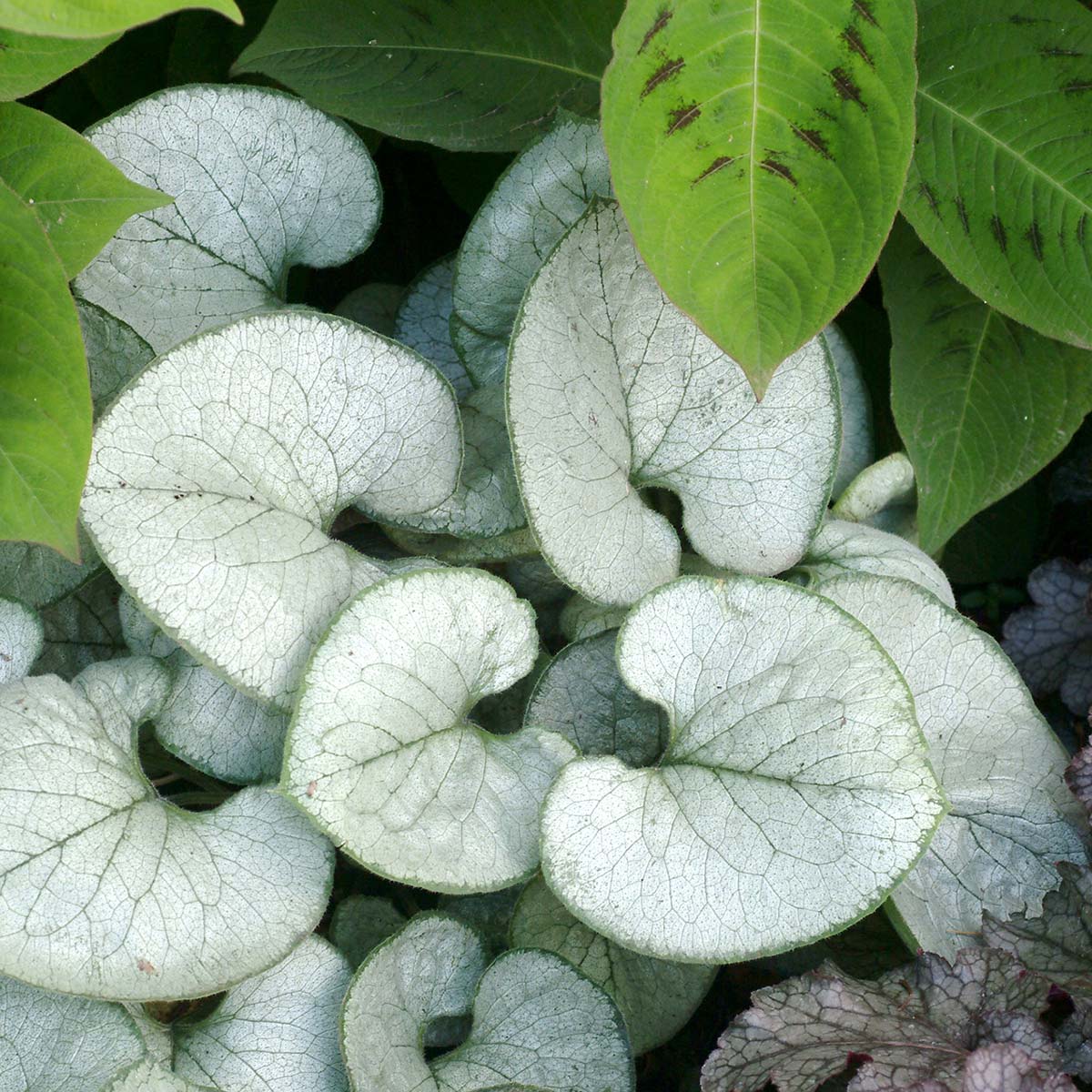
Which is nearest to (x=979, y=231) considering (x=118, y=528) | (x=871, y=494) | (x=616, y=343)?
(x=871, y=494)

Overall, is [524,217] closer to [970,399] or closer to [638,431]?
[638,431]

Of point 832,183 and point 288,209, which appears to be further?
point 288,209

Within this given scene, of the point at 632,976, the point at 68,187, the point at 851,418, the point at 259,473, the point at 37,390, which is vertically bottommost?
the point at 632,976

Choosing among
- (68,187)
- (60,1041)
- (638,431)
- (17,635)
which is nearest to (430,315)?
(638,431)

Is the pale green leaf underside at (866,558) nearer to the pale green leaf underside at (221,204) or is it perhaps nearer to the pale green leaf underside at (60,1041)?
the pale green leaf underside at (221,204)

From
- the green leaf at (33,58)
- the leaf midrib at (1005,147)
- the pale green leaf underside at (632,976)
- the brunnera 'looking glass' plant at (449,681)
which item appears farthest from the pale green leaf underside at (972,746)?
the green leaf at (33,58)

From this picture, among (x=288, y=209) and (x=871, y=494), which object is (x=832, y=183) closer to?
(x=871, y=494)
